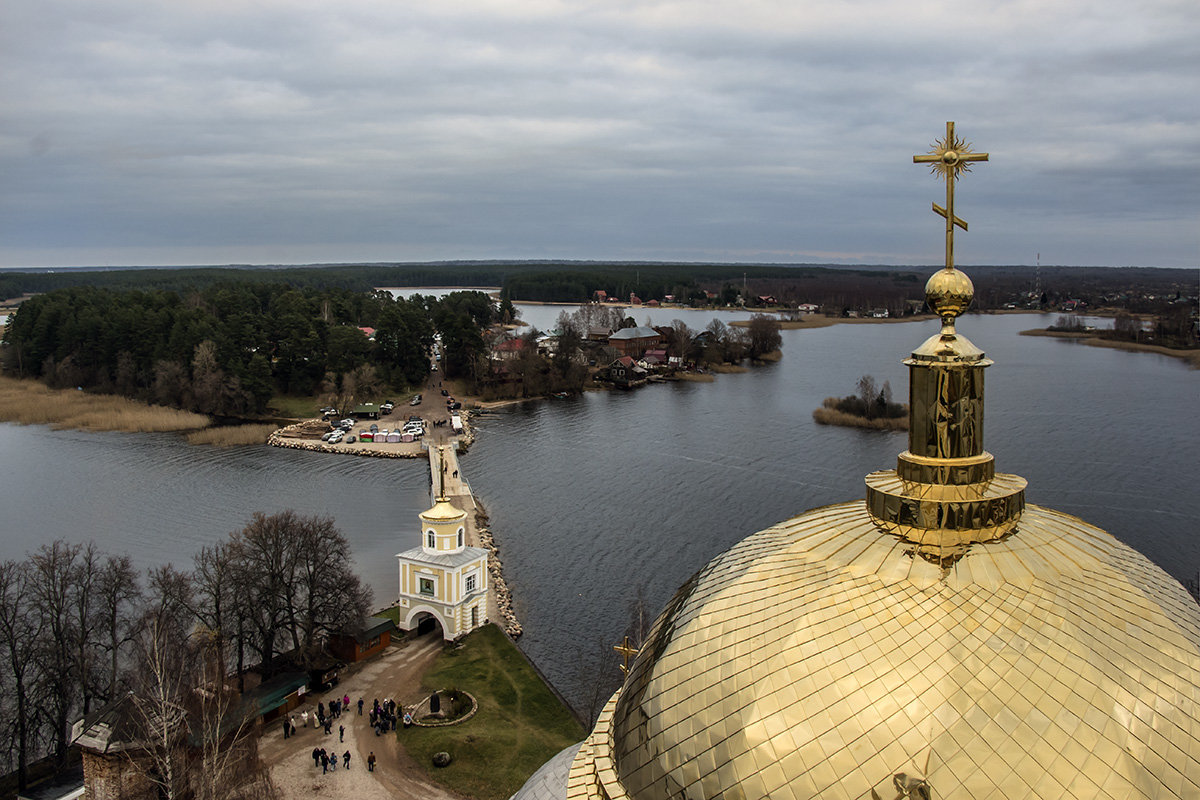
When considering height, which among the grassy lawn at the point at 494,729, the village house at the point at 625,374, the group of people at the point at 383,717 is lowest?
the grassy lawn at the point at 494,729

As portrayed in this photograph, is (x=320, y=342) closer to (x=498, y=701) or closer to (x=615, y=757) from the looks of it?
(x=498, y=701)

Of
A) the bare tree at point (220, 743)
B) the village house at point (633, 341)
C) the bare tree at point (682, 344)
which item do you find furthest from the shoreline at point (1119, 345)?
the bare tree at point (220, 743)

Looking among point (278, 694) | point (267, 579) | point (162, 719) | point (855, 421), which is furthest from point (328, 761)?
point (855, 421)

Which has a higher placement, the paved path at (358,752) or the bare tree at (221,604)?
the bare tree at (221,604)

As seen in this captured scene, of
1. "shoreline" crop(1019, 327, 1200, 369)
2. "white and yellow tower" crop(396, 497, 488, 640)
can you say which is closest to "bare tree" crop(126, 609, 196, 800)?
"white and yellow tower" crop(396, 497, 488, 640)

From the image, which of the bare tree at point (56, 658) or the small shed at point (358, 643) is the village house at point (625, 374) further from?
the bare tree at point (56, 658)

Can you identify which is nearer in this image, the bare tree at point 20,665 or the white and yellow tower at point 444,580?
the bare tree at point 20,665
